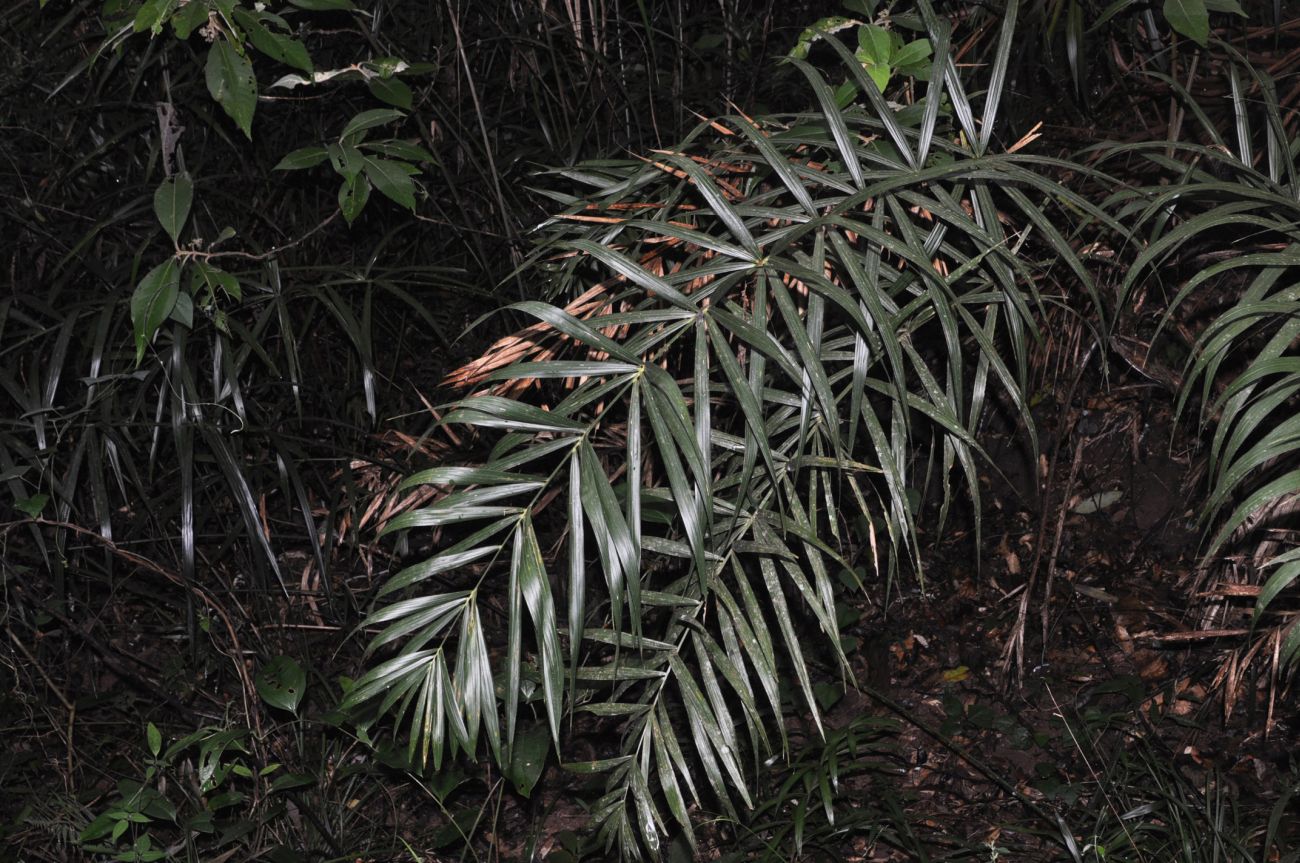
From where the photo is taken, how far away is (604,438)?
208 cm

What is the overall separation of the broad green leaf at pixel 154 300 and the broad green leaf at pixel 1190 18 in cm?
146

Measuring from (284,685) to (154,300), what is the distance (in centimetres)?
68

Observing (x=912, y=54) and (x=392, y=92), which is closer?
(x=912, y=54)

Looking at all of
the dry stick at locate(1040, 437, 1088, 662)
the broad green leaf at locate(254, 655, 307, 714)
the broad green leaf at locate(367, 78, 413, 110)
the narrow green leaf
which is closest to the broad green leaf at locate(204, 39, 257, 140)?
the narrow green leaf

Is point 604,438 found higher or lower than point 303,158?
lower

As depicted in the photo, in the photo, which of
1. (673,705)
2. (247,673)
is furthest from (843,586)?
(247,673)

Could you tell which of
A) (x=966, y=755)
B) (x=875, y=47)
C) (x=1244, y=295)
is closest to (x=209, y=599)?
(x=966, y=755)

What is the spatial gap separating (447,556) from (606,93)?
1.36m

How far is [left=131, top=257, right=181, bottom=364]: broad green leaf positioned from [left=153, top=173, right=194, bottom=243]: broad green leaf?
58 mm

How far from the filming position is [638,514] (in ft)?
3.84

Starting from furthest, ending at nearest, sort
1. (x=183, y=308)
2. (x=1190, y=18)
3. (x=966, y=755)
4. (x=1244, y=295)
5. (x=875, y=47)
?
(x=966, y=755), (x=183, y=308), (x=875, y=47), (x=1190, y=18), (x=1244, y=295)

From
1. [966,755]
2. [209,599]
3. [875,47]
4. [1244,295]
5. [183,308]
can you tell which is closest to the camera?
→ [1244,295]

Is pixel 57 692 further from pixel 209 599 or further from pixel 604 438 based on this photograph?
pixel 604 438

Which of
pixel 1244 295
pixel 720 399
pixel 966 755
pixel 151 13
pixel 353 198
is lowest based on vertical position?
pixel 966 755
